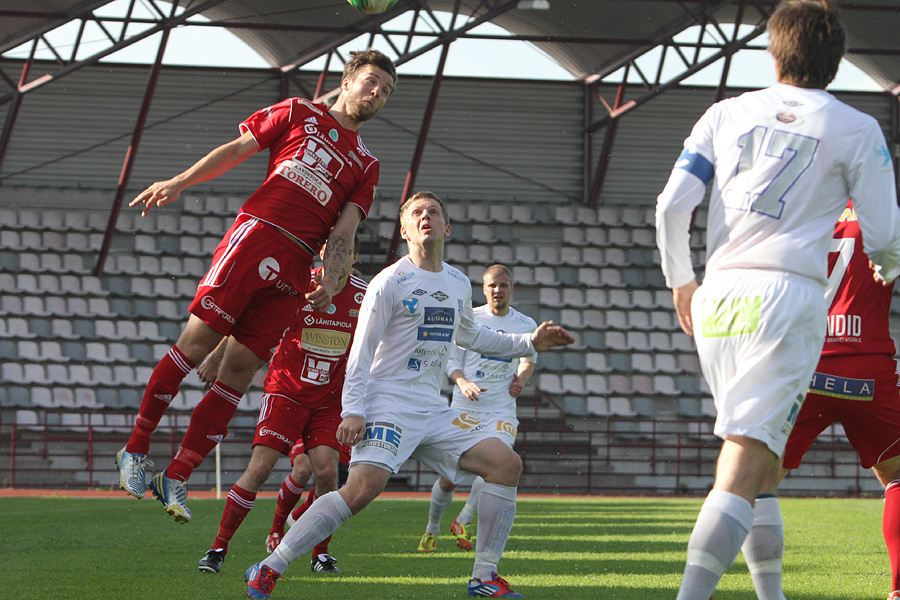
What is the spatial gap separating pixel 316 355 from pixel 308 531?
8.62 ft

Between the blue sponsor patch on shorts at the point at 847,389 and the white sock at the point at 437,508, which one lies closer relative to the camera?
the blue sponsor patch on shorts at the point at 847,389

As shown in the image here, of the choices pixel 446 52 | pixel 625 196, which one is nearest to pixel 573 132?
pixel 625 196

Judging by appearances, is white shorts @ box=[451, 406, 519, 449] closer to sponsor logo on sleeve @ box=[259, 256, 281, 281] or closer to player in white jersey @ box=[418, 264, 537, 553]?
player in white jersey @ box=[418, 264, 537, 553]

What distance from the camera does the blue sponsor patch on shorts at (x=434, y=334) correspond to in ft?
17.2

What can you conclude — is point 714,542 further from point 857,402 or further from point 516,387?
point 516,387

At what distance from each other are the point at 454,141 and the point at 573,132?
2.88m

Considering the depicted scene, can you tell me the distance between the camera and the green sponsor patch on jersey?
123 inches

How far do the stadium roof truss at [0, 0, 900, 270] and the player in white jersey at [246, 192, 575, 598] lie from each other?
15.1 m

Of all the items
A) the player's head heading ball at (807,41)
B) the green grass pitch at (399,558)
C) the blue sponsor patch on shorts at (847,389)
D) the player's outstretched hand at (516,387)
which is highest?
the player's head heading ball at (807,41)

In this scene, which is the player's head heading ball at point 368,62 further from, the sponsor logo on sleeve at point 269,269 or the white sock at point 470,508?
the white sock at point 470,508

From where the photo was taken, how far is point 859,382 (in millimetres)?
4707

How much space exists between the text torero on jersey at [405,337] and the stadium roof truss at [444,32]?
1509 centimetres

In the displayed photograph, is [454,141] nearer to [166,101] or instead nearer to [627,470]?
[166,101]

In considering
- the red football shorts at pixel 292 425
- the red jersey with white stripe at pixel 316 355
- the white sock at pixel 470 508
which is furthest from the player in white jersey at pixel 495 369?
the red football shorts at pixel 292 425
